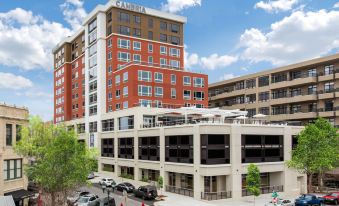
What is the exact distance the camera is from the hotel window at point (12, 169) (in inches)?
1412

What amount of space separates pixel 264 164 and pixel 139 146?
22.7 meters

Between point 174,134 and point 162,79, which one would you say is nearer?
point 174,134

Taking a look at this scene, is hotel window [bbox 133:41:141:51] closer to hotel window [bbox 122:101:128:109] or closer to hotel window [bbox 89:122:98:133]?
hotel window [bbox 122:101:128:109]

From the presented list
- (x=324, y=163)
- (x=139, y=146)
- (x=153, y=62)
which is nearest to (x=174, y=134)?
(x=139, y=146)

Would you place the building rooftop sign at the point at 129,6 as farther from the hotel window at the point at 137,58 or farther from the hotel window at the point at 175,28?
the hotel window at the point at 137,58

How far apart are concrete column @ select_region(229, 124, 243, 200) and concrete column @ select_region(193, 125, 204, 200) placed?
5.03 meters

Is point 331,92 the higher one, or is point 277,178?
point 331,92

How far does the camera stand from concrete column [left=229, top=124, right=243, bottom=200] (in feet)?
167

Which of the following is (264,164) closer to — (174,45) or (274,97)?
(274,97)

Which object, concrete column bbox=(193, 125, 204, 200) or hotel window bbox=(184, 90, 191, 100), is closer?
concrete column bbox=(193, 125, 204, 200)

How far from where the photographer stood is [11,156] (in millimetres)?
36312

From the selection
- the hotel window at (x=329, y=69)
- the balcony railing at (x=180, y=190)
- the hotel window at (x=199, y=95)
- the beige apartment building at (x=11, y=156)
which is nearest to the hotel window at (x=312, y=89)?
the hotel window at (x=329, y=69)

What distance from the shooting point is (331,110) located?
70750 mm

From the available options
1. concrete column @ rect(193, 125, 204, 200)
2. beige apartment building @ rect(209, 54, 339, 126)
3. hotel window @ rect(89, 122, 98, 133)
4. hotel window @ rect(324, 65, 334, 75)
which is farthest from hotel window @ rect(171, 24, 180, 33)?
concrete column @ rect(193, 125, 204, 200)
